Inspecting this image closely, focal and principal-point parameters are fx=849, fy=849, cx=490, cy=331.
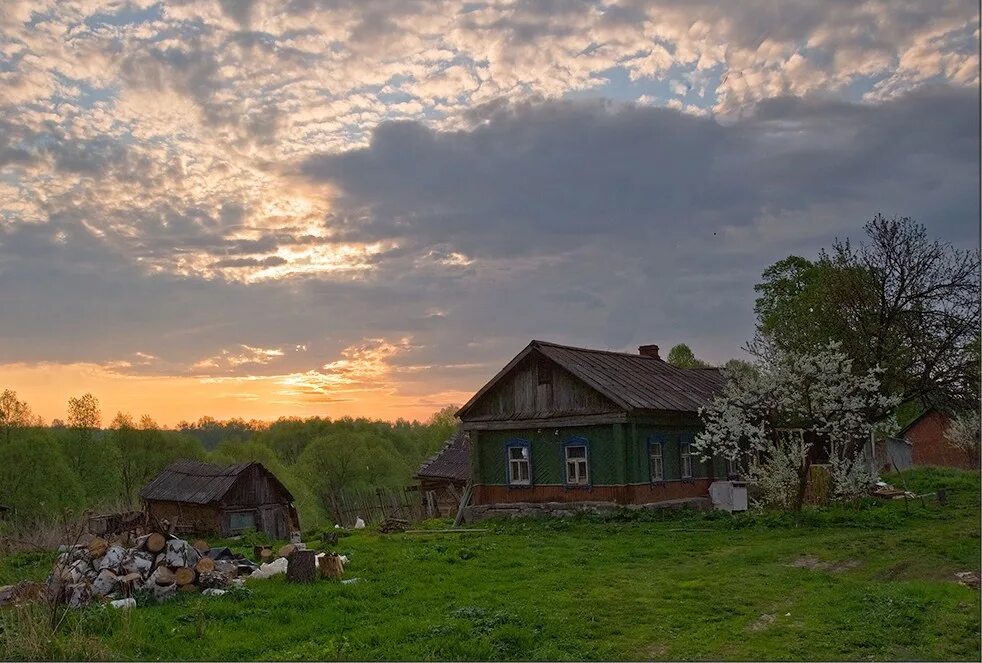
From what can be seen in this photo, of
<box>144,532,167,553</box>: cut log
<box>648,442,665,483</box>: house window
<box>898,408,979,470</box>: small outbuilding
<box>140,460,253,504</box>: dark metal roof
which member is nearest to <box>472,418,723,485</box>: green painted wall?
<box>648,442,665,483</box>: house window

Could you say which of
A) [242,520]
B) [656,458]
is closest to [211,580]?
[656,458]

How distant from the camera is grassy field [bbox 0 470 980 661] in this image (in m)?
11.1

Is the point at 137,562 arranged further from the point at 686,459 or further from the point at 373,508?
the point at 373,508

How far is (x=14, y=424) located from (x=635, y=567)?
60.7 m

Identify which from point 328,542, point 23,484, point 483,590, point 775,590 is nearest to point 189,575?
point 483,590

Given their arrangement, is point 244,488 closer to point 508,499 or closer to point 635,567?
point 508,499

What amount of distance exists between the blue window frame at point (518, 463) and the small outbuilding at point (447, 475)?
32.1 feet

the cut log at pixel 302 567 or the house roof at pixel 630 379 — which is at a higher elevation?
the house roof at pixel 630 379

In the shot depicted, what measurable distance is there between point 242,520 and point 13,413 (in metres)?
36.9

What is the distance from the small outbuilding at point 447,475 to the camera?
40.0 m

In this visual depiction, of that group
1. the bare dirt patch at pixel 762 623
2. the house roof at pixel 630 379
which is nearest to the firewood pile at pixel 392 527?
the house roof at pixel 630 379

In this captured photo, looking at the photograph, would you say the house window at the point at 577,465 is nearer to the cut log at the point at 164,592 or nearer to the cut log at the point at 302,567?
the cut log at the point at 302,567

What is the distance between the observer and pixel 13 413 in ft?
213

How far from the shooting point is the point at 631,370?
107ft
